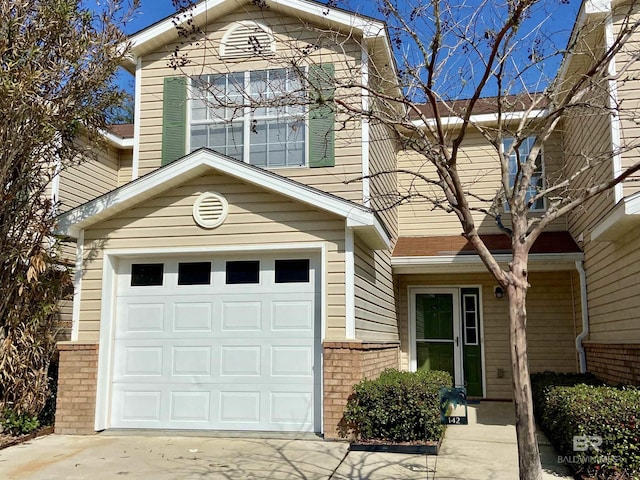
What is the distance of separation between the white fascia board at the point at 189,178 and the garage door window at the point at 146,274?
2.76 feet

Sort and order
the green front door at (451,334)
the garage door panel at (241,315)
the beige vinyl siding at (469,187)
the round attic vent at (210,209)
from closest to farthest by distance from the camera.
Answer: the garage door panel at (241,315) < the round attic vent at (210,209) < the green front door at (451,334) < the beige vinyl siding at (469,187)

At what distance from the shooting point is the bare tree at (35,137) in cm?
767

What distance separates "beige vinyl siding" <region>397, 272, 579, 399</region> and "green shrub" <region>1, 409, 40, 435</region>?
7752 mm

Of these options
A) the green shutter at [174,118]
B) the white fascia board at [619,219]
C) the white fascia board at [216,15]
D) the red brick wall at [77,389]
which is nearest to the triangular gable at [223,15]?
the white fascia board at [216,15]

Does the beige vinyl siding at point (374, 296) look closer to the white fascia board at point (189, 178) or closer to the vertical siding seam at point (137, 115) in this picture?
the white fascia board at point (189, 178)

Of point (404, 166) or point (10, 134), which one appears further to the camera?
point (404, 166)

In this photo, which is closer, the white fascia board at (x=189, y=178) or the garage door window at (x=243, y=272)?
the white fascia board at (x=189, y=178)

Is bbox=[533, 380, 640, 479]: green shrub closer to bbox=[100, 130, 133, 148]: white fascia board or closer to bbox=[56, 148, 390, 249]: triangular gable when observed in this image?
bbox=[56, 148, 390, 249]: triangular gable

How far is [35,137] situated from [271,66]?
3.64m

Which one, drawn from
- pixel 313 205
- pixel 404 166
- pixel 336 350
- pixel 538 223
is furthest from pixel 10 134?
pixel 404 166

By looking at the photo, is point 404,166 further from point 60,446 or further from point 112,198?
point 60,446

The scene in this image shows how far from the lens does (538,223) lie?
4.21m

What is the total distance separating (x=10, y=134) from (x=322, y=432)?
17.7 ft

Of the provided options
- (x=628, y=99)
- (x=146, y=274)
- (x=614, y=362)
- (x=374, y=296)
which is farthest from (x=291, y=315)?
(x=628, y=99)
